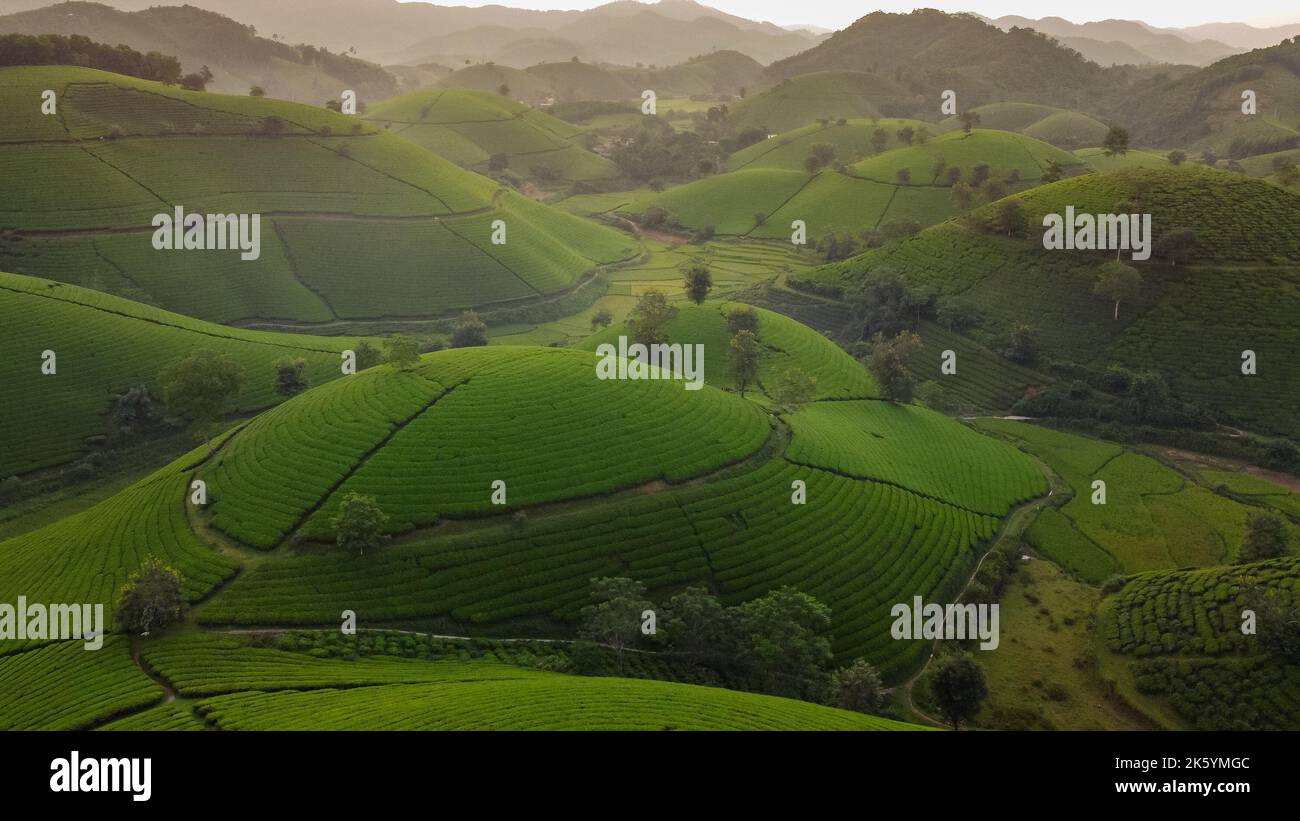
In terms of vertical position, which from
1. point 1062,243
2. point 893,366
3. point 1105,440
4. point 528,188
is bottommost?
point 1105,440

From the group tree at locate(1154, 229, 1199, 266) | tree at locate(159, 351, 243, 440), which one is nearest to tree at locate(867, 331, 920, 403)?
tree at locate(1154, 229, 1199, 266)

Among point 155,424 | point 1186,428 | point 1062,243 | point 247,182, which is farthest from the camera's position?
point 247,182

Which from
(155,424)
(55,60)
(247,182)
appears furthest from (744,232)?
(55,60)

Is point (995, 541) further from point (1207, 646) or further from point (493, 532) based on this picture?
point (493, 532)

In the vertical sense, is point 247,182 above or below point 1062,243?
above

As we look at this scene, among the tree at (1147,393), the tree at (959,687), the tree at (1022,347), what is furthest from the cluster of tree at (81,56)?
the tree at (959,687)

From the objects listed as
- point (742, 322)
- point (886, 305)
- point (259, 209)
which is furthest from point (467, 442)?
point (259, 209)
